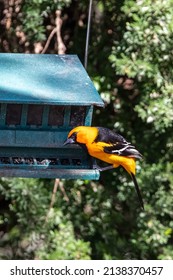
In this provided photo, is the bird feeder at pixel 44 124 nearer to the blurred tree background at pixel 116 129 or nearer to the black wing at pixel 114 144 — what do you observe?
the black wing at pixel 114 144

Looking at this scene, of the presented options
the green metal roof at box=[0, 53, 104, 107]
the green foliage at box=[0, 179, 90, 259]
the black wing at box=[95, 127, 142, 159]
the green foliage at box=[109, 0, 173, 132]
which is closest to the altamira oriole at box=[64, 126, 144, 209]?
the black wing at box=[95, 127, 142, 159]

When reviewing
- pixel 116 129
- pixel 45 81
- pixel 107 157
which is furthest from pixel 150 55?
pixel 45 81

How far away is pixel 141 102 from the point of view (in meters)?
5.81

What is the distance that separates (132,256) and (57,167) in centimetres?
266

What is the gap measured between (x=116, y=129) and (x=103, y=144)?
226 cm

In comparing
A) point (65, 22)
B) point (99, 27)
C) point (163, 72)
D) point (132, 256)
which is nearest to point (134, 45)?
point (163, 72)

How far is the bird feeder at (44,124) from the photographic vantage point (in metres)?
3.69

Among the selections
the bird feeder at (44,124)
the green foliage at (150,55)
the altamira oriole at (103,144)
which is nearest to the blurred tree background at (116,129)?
the green foliage at (150,55)

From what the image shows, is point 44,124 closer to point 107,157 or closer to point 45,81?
point 45,81

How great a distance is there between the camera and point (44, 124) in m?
3.83

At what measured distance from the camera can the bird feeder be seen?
3689 mm

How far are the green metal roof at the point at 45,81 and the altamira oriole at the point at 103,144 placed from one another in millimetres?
156

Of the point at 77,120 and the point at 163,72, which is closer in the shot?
the point at 77,120

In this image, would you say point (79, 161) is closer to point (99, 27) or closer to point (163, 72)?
point (163, 72)
